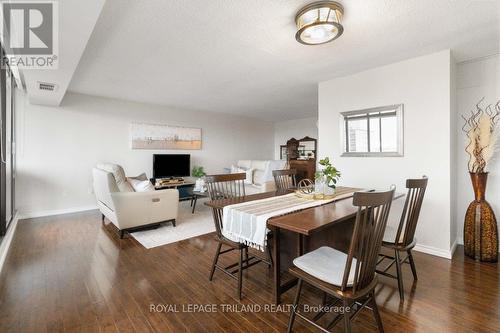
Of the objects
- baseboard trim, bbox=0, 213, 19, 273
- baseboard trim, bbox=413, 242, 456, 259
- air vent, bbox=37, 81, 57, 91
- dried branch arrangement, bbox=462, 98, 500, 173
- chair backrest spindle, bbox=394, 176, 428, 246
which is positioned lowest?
baseboard trim, bbox=413, 242, 456, 259

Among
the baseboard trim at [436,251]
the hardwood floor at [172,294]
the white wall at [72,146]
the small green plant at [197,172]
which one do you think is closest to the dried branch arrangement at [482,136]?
the baseboard trim at [436,251]

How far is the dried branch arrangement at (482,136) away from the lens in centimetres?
254

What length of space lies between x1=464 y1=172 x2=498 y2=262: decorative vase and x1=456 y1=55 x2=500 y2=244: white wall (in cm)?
40

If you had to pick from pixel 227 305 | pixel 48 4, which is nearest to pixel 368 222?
pixel 227 305

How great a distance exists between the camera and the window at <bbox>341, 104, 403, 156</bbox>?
301cm

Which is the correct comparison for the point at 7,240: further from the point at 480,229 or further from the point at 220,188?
the point at 480,229

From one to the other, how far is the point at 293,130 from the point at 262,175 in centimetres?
272

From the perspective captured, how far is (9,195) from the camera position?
3.85 meters

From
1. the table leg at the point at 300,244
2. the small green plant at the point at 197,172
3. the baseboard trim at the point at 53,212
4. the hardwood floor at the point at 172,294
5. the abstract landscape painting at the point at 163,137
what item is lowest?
the hardwood floor at the point at 172,294

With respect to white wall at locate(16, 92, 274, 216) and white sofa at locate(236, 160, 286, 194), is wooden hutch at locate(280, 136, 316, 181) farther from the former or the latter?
white wall at locate(16, 92, 274, 216)

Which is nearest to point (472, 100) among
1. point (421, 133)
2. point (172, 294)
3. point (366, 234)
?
point (421, 133)

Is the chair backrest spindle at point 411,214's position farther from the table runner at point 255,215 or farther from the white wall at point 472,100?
the white wall at point 472,100

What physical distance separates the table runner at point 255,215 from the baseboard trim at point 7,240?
2515mm

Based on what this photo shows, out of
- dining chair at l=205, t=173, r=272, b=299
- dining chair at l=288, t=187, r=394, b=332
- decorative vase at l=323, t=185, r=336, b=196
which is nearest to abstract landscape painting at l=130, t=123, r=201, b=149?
dining chair at l=205, t=173, r=272, b=299
